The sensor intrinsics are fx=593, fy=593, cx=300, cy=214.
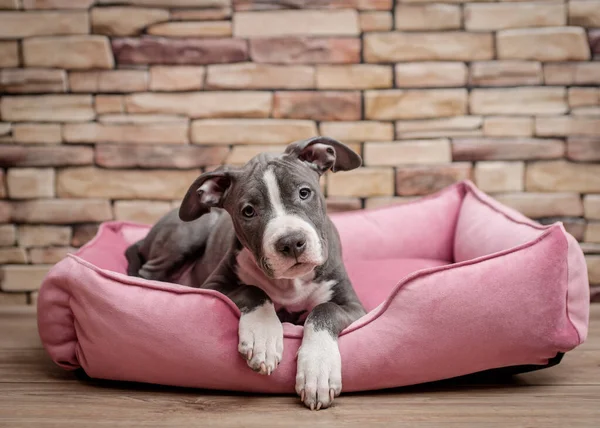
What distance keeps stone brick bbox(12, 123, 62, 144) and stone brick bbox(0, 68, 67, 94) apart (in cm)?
24

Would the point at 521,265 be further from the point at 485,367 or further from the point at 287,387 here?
the point at 287,387

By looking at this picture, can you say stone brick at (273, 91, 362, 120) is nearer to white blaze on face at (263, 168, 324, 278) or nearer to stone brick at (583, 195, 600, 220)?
stone brick at (583, 195, 600, 220)

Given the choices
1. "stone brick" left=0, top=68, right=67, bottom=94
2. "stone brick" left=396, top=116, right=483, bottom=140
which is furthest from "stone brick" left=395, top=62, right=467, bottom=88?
"stone brick" left=0, top=68, right=67, bottom=94

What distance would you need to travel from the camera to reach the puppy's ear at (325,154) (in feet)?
8.54

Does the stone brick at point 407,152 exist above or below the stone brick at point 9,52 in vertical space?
below

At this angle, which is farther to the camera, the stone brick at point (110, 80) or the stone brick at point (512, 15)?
the stone brick at point (110, 80)

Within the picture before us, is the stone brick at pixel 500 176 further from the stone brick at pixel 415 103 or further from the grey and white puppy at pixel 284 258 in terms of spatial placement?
the grey and white puppy at pixel 284 258

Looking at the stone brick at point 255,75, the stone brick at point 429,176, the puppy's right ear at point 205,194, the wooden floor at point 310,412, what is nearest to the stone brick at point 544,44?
the stone brick at point 429,176

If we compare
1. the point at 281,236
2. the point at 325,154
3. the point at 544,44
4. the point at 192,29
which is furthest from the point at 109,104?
the point at 544,44

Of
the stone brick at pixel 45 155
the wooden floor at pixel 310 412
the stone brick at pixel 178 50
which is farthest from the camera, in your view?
the stone brick at pixel 45 155

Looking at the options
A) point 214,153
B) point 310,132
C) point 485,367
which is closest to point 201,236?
point 214,153

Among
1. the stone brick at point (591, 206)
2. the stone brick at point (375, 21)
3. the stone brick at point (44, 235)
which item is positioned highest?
the stone brick at point (375, 21)

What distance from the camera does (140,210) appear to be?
416 centimetres

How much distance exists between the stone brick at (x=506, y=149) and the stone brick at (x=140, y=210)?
6.76 ft
